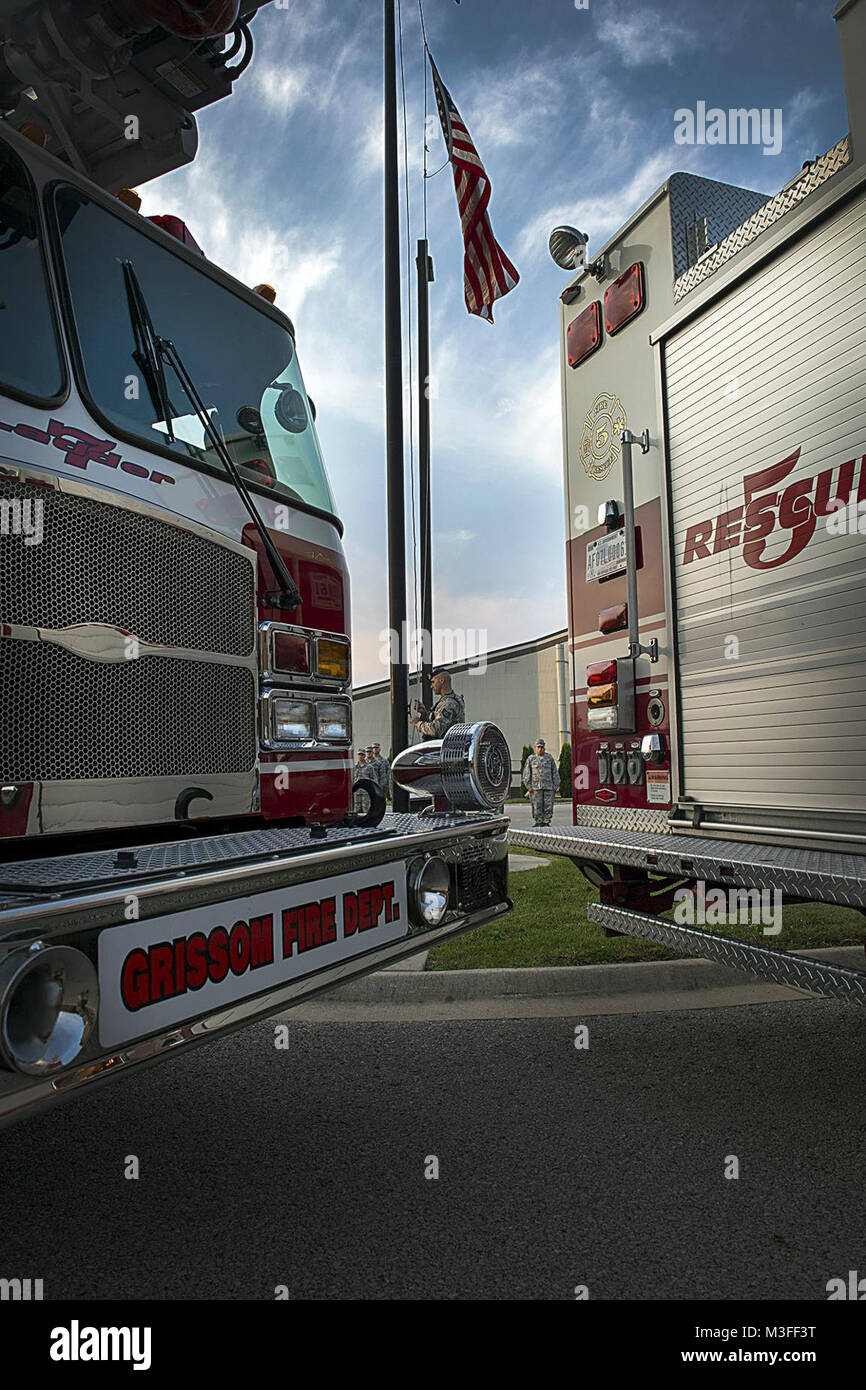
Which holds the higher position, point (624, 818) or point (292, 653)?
point (292, 653)

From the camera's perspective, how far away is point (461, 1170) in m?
2.65

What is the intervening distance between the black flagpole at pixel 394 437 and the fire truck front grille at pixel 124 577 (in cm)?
688

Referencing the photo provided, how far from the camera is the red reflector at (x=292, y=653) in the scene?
9.19ft

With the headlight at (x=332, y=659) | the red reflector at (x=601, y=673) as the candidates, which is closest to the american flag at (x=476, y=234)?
the red reflector at (x=601, y=673)

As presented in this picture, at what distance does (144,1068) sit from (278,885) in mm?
491

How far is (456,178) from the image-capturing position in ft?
28.5

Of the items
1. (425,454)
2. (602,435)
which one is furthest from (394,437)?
(602,435)

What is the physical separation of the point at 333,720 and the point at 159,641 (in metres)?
0.81

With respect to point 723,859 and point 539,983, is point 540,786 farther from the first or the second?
point 723,859

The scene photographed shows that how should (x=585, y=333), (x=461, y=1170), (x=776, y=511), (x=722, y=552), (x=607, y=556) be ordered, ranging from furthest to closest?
(x=585, y=333) → (x=607, y=556) → (x=722, y=552) → (x=776, y=511) → (x=461, y=1170)

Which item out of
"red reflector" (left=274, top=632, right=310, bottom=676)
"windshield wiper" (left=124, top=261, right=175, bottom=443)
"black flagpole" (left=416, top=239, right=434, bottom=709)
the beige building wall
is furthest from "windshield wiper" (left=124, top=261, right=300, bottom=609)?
the beige building wall

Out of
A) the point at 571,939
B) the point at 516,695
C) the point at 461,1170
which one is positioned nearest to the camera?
the point at 461,1170
